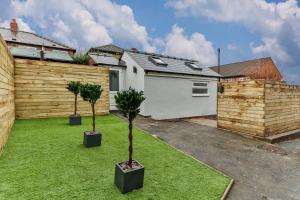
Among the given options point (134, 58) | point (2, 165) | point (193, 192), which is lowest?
point (193, 192)

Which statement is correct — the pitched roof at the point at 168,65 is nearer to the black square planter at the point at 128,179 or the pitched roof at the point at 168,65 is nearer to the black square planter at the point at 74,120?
the black square planter at the point at 74,120

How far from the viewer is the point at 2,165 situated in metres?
4.16

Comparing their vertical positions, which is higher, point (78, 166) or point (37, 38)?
point (37, 38)

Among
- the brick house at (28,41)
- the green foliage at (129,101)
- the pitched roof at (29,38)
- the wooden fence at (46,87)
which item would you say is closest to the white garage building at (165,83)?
the wooden fence at (46,87)

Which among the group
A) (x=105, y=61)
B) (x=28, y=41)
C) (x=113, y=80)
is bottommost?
(x=113, y=80)

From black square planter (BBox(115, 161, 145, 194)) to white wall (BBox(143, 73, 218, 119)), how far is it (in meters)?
8.23

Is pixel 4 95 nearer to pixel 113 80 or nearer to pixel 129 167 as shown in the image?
pixel 129 167

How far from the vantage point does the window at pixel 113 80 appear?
510 inches

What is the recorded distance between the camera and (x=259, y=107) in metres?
8.30

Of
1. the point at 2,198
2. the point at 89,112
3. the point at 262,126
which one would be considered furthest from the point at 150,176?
the point at 89,112

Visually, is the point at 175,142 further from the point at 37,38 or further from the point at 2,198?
the point at 37,38

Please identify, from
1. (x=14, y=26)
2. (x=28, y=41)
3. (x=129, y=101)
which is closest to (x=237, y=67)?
(x=28, y=41)

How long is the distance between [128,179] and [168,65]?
11.2 meters

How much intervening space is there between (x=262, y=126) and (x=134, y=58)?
27.6 feet
